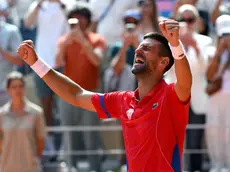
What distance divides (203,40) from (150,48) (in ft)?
10.7

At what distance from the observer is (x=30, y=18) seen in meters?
8.98

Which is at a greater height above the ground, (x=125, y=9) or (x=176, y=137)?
(x=125, y=9)

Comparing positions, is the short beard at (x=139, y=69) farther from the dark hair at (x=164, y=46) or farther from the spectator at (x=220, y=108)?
the spectator at (x=220, y=108)

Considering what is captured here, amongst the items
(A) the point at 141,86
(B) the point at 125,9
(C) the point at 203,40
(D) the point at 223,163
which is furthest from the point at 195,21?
(A) the point at 141,86

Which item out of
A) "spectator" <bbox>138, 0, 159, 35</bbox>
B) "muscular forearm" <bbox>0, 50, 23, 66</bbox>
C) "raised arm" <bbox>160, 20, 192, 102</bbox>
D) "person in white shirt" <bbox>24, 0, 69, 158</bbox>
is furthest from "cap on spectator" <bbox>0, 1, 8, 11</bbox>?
"raised arm" <bbox>160, 20, 192, 102</bbox>

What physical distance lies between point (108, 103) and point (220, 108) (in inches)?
116

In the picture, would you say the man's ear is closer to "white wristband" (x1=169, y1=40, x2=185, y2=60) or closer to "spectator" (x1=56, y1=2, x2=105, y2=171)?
"white wristband" (x1=169, y1=40, x2=185, y2=60)

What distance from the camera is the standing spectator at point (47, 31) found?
8.66 metres

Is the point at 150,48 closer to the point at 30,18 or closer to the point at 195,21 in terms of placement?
the point at 195,21

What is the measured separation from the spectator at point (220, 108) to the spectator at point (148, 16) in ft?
2.61

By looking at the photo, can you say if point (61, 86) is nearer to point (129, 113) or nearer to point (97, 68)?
point (129, 113)

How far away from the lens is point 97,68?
8.36 m

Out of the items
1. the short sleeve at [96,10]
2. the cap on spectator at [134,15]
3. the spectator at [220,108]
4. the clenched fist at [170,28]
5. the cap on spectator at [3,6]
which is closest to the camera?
the clenched fist at [170,28]

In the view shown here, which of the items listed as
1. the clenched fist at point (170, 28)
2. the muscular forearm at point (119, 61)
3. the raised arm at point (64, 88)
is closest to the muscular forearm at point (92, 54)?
the muscular forearm at point (119, 61)
